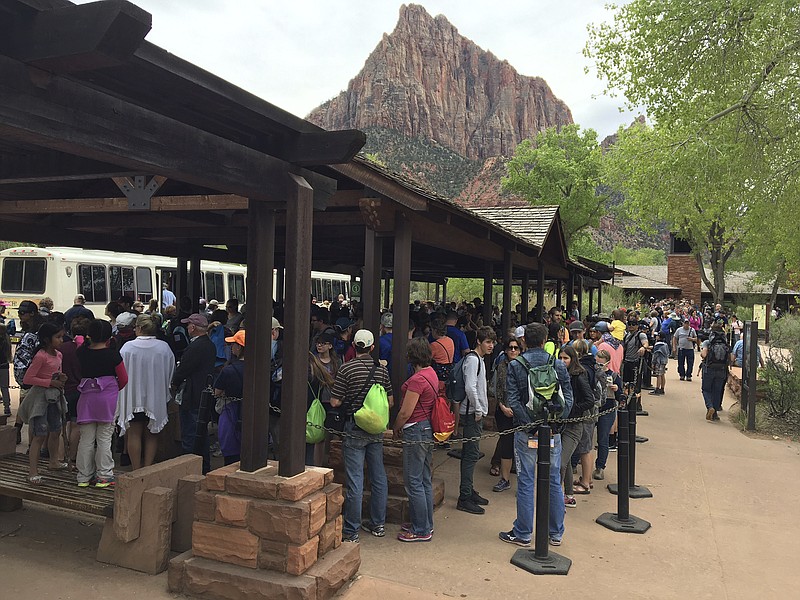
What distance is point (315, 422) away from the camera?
16.4 feet

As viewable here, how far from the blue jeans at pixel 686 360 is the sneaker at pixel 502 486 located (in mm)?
11064

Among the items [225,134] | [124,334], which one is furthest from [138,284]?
[225,134]

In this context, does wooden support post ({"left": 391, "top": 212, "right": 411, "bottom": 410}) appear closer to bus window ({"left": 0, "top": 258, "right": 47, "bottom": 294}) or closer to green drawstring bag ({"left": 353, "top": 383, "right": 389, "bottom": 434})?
green drawstring bag ({"left": 353, "top": 383, "right": 389, "bottom": 434})

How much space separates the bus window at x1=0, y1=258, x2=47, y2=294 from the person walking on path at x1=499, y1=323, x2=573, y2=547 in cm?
1657

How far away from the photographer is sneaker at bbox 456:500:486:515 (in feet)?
18.6

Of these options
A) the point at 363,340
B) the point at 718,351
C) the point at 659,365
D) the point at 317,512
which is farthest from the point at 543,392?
the point at 659,365

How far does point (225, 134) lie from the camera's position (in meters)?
3.93

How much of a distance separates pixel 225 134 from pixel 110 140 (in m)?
1.29

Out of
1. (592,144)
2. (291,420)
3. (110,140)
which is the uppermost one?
(592,144)

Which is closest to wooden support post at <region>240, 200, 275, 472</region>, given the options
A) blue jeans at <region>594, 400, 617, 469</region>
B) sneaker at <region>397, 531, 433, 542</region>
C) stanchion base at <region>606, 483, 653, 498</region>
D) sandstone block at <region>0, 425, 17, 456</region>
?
sneaker at <region>397, 531, 433, 542</region>

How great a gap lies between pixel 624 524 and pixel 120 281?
1717 centimetres

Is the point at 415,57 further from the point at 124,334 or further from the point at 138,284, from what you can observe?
the point at 124,334

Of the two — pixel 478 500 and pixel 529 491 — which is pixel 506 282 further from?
pixel 529 491

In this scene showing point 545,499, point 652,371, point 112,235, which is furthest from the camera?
point 652,371
